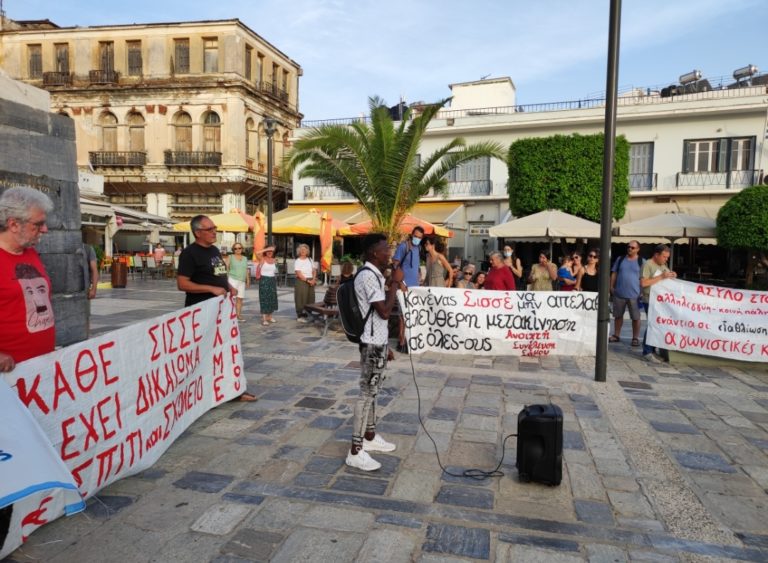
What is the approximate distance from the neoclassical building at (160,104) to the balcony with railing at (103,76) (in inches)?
2.4

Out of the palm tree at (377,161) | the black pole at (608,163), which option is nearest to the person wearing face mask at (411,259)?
the black pole at (608,163)

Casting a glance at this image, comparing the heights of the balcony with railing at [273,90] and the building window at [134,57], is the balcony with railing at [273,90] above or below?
below

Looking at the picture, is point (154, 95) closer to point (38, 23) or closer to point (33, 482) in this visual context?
point (38, 23)

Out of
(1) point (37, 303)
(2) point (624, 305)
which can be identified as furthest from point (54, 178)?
(2) point (624, 305)

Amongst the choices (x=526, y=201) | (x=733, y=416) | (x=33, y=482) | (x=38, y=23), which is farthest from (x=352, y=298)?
(x=38, y=23)

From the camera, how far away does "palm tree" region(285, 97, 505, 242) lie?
12.6 m

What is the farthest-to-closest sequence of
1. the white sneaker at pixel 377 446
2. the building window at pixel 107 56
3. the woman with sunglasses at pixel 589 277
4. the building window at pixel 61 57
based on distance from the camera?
the building window at pixel 61 57, the building window at pixel 107 56, the woman with sunglasses at pixel 589 277, the white sneaker at pixel 377 446

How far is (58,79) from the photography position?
3422cm

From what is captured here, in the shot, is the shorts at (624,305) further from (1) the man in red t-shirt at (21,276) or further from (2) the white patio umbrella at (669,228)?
(1) the man in red t-shirt at (21,276)

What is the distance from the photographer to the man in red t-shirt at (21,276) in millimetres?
3043

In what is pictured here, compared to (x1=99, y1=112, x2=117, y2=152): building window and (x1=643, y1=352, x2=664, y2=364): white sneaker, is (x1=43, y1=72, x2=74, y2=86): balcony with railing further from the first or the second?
(x1=643, y1=352, x2=664, y2=364): white sneaker

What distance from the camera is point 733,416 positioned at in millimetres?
5621

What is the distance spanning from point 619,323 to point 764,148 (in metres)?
17.6

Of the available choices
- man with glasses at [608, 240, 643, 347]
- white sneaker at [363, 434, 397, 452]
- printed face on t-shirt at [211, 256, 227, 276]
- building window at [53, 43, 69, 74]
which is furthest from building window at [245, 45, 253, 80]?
white sneaker at [363, 434, 397, 452]
